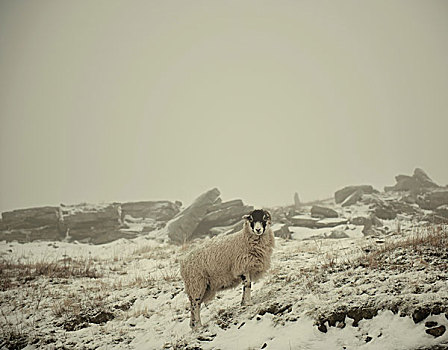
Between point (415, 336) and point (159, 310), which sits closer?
point (415, 336)

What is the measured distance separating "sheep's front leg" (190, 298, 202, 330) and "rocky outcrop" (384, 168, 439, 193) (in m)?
32.5

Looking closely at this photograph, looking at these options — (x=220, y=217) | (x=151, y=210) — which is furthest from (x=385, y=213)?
(x=151, y=210)

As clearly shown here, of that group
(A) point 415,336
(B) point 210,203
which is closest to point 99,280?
(A) point 415,336

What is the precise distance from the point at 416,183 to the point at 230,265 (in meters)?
33.7

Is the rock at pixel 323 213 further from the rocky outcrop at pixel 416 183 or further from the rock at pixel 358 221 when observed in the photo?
the rocky outcrop at pixel 416 183

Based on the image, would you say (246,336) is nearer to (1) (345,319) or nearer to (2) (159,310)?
(1) (345,319)

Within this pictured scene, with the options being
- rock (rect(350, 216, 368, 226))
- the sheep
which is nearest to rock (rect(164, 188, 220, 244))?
rock (rect(350, 216, 368, 226))

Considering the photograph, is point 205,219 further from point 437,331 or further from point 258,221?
point 437,331

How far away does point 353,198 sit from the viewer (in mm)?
33000

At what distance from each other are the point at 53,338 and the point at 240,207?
2240cm

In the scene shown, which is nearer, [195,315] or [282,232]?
[195,315]

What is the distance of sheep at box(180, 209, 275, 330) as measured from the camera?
8.99 metres

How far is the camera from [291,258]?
13.2 meters

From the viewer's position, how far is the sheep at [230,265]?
29.5 feet
